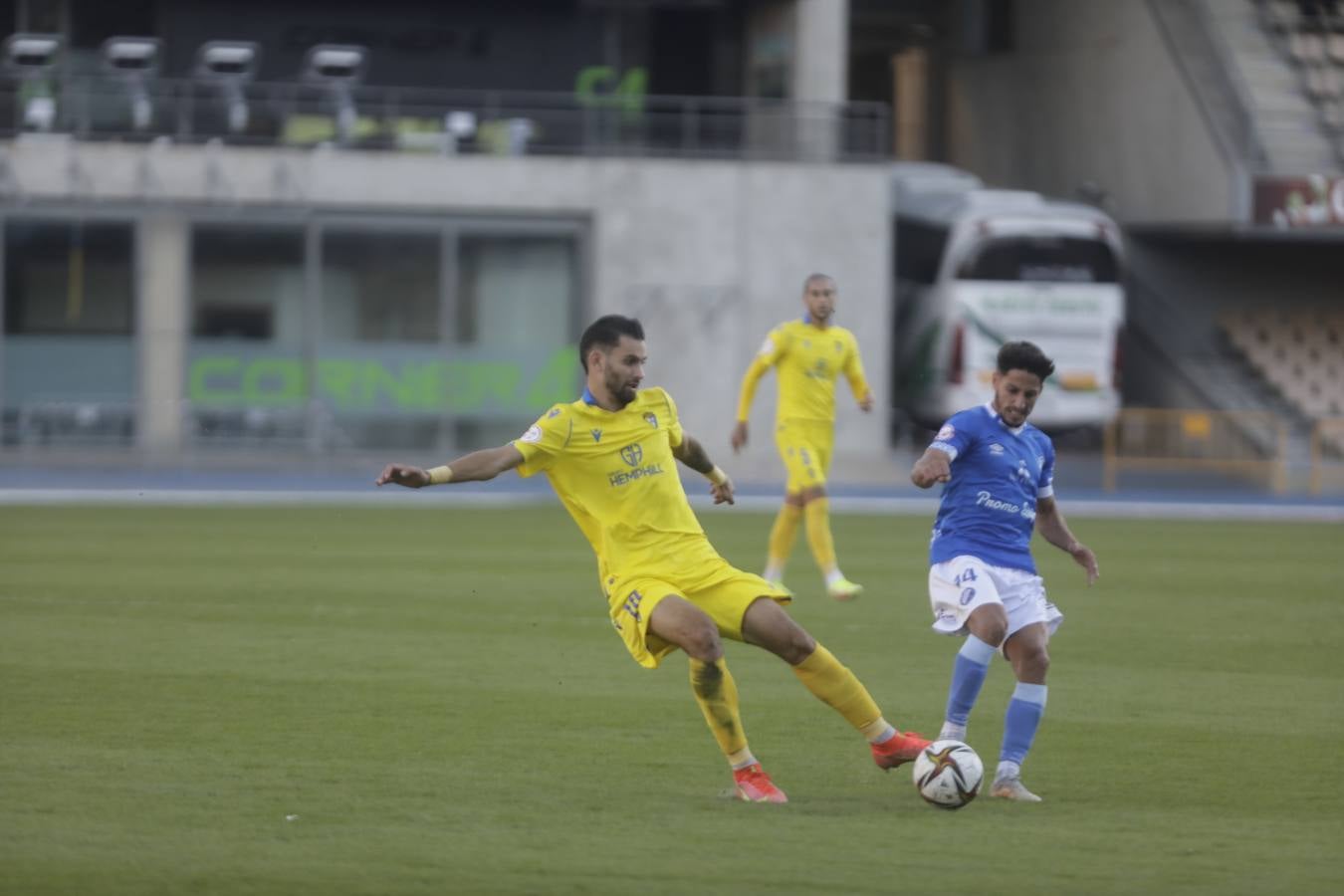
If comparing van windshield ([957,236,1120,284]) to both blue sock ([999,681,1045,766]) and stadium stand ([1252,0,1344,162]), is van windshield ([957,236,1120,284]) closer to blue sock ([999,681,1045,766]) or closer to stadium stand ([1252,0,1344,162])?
stadium stand ([1252,0,1344,162])

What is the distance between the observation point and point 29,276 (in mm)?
32719

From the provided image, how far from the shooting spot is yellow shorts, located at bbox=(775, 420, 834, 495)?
1572cm

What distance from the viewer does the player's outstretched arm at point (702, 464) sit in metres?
8.59

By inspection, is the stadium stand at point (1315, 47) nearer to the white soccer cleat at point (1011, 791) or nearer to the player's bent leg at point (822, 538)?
the player's bent leg at point (822, 538)

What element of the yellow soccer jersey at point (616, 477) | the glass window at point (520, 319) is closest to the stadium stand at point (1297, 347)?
the glass window at point (520, 319)

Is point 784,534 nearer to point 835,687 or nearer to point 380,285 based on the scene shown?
point 835,687

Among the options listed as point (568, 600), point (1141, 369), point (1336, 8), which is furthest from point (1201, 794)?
point (1336, 8)

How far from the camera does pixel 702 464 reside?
8766mm

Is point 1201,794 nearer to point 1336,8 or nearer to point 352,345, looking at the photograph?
point 352,345

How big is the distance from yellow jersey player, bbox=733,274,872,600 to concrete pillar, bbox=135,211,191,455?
732 inches

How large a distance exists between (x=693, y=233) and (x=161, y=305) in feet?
27.9

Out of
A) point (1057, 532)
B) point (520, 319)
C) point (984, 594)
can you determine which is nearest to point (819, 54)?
point (520, 319)

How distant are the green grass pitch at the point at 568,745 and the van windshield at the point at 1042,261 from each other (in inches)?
626

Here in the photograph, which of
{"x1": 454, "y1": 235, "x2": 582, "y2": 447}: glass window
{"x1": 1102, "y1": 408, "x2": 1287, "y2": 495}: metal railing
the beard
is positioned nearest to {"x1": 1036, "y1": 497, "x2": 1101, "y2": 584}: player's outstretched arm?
the beard
